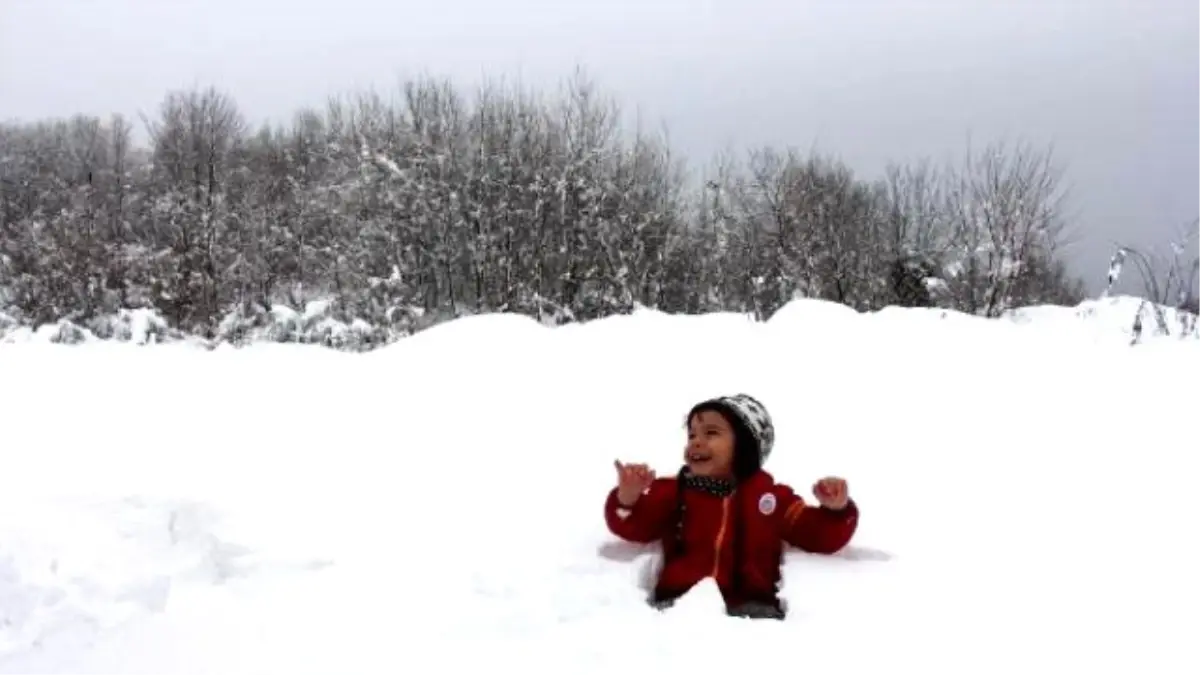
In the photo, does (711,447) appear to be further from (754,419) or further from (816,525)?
(816,525)

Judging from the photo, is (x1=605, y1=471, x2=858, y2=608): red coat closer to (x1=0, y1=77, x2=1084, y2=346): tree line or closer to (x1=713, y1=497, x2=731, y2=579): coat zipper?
(x1=713, y1=497, x2=731, y2=579): coat zipper

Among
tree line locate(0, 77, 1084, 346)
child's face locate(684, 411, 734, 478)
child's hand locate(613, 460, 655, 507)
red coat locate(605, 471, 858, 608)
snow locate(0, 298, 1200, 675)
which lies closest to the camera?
snow locate(0, 298, 1200, 675)

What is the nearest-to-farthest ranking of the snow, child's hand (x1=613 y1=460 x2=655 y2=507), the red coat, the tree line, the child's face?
the snow → the red coat → child's hand (x1=613 y1=460 x2=655 y2=507) → the child's face → the tree line

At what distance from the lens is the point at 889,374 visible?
514 centimetres

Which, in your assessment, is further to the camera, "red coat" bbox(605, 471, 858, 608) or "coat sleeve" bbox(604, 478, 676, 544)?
"coat sleeve" bbox(604, 478, 676, 544)

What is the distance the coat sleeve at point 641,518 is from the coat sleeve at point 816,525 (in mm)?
434

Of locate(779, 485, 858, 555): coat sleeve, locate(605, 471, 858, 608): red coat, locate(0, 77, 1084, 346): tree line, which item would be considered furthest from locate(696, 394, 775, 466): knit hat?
locate(0, 77, 1084, 346): tree line

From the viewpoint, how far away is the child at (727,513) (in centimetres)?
280

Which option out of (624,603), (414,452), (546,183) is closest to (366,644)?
(624,603)

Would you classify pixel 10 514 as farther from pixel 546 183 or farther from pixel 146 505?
pixel 546 183

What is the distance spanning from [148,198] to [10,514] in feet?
90.0

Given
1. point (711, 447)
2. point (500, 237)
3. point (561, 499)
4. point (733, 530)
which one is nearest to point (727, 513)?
point (733, 530)

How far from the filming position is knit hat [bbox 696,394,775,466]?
311cm

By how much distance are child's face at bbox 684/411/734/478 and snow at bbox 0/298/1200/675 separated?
16.9 inches
